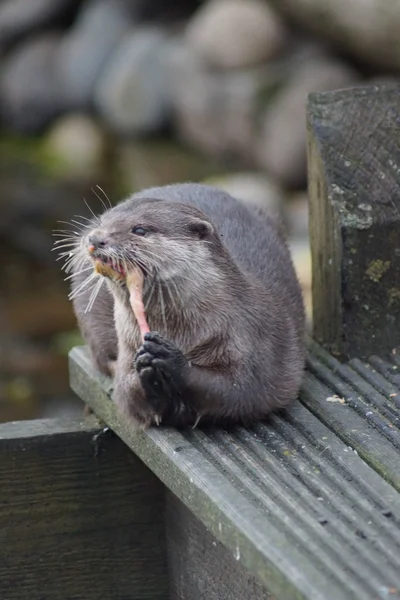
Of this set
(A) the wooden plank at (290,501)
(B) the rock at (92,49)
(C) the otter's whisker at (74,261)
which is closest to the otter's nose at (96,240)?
(C) the otter's whisker at (74,261)

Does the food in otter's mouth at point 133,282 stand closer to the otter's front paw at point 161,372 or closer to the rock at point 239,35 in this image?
the otter's front paw at point 161,372

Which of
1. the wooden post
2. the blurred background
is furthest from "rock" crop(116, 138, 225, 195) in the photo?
the wooden post

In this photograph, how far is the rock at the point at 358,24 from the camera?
7977mm

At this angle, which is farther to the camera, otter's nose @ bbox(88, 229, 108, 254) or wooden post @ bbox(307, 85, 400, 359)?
wooden post @ bbox(307, 85, 400, 359)

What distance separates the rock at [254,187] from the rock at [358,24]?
1.10 m

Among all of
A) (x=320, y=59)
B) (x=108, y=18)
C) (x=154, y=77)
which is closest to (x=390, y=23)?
(x=320, y=59)

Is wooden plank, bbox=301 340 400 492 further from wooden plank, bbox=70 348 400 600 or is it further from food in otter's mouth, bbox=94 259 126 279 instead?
food in otter's mouth, bbox=94 259 126 279

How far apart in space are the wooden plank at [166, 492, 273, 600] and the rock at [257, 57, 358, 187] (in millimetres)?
5839

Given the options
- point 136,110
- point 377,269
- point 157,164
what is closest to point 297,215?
point 157,164

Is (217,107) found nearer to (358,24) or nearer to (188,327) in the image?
(358,24)

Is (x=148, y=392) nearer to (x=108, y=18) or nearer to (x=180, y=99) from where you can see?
(x=180, y=99)

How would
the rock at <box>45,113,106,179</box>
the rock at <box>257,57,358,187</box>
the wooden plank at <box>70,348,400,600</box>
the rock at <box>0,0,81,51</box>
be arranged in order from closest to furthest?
the wooden plank at <box>70,348,400,600</box> → the rock at <box>257,57,358,187</box> → the rock at <box>45,113,106,179</box> → the rock at <box>0,0,81,51</box>

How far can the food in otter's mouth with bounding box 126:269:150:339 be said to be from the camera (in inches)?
101

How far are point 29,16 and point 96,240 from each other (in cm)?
911
